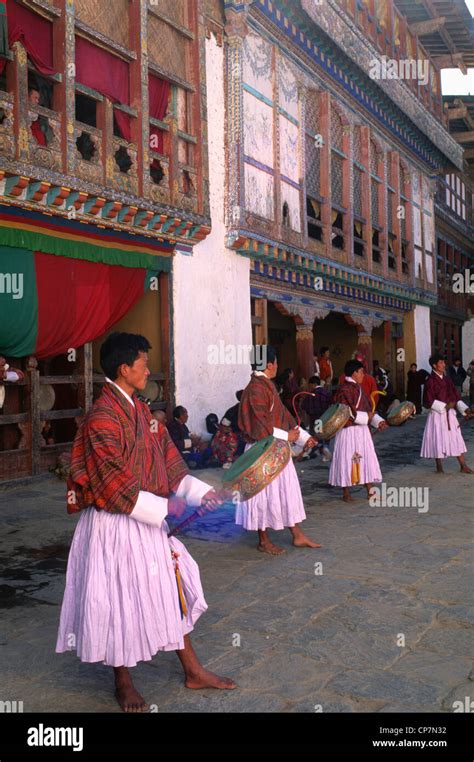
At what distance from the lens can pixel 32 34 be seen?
741 cm

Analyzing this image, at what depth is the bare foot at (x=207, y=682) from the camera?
9.83 ft

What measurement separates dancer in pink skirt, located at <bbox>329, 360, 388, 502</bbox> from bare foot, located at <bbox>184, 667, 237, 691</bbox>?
4582 millimetres

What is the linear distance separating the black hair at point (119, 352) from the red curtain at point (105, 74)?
613 cm

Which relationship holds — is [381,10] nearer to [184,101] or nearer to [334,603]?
[184,101]

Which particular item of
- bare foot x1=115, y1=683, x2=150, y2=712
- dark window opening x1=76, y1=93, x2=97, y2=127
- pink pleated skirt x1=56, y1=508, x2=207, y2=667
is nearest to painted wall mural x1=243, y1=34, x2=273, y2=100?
dark window opening x1=76, y1=93, x2=97, y2=127

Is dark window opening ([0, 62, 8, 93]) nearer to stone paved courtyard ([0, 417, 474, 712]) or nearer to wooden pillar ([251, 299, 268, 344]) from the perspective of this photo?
stone paved courtyard ([0, 417, 474, 712])

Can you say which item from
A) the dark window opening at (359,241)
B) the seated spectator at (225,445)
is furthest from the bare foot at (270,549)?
the dark window opening at (359,241)

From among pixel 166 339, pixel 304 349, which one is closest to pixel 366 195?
pixel 304 349

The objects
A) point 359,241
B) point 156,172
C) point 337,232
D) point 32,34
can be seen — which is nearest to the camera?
point 32,34

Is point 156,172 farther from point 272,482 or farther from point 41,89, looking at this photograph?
point 272,482

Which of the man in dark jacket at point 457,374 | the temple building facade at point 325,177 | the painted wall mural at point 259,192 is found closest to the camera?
the temple building facade at point 325,177

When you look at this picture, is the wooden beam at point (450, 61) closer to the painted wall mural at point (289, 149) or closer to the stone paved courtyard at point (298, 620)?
the painted wall mural at point (289, 149)

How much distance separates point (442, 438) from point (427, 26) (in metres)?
13.8

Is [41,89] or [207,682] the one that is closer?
[207,682]
